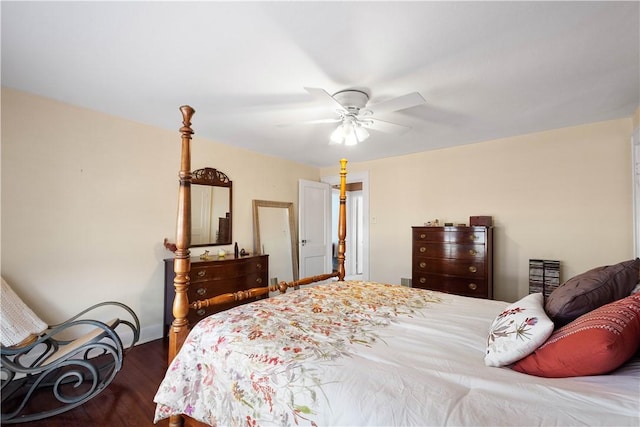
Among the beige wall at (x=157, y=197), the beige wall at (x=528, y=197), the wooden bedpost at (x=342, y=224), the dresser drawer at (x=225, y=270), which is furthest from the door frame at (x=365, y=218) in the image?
the wooden bedpost at (x=342, y=224)

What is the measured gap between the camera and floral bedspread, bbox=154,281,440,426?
1059mm

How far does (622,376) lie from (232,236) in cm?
378

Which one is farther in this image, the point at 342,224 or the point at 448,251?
the point at 448,251

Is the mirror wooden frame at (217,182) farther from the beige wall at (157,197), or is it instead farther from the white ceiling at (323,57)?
the white ceiling at (323,57)

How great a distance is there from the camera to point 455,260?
3.44 meters

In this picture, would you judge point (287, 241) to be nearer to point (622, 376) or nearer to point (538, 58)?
point (538, 58)

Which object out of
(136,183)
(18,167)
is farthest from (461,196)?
(18,167)

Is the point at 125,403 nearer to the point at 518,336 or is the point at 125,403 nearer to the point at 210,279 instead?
the point at 210,279

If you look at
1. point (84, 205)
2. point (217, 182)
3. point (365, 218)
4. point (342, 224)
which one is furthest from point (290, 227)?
point (84, 205)

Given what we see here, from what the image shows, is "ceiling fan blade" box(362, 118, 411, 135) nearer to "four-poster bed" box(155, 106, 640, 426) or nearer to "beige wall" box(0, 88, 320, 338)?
"four-poster bed" box(155, 106, 640, 426)

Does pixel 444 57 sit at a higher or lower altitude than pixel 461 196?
higher

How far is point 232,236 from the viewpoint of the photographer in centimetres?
396

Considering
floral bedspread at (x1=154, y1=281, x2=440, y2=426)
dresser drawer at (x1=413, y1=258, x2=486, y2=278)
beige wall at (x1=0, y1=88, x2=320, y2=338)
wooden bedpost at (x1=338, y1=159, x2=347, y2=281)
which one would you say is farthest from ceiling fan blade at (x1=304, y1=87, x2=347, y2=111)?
dresser drawer at (x1=413, y1=258, x2=486, y2=278)

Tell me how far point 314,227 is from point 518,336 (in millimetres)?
3980
